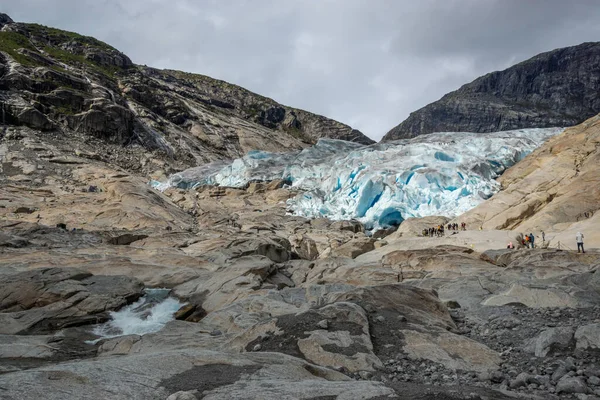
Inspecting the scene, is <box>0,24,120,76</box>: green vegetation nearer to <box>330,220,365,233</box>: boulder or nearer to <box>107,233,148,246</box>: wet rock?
<box>107,233,148,246</box>: wet rock

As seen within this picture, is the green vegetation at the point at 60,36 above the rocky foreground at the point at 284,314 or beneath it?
above

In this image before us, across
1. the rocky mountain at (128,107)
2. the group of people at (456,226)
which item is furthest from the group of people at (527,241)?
the rocky mountain at (128,107)

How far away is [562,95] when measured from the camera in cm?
12119

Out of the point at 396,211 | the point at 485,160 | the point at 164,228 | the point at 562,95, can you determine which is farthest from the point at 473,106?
the point at 164,228

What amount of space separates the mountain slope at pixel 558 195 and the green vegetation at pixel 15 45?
78.6 m

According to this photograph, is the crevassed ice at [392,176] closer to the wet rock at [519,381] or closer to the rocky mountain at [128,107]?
the rocky mountain at [128,107]

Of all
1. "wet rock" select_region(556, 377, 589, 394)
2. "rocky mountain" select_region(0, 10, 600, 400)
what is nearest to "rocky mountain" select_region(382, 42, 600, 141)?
"rocky mountain" select_region(0, 10, 600, 400)

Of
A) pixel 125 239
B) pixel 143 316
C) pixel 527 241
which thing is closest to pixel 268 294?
pixel 143 316

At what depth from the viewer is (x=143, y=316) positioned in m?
16.8

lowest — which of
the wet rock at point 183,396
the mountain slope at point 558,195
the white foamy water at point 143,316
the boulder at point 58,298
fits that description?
the white foamy water at point 143,316

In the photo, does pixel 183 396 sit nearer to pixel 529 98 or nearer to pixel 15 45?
pixel 15 45

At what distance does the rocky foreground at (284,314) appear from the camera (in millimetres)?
5793

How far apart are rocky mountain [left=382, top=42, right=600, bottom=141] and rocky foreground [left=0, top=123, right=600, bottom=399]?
104911 mm

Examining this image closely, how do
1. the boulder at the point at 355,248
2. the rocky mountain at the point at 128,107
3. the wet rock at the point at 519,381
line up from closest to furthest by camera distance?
the wet rock at the point at 519,381, the boulder at the point at 355,248, the rocky mountain at the point at 128,107
